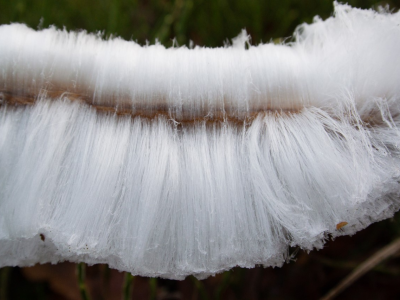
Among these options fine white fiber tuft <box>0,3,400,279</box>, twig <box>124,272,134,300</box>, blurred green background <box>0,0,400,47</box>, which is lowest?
twig <box>124,272,134,300</box>

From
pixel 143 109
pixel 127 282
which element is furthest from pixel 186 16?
pixel 127 282

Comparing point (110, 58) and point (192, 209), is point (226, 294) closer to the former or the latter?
point (192, 209)

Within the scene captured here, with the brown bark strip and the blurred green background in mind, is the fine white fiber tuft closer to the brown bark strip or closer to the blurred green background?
the brown bark strip

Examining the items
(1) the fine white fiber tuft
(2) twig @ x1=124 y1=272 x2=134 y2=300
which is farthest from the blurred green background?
(2) twig @ x1=124 y1=272 x2=134 y2=300

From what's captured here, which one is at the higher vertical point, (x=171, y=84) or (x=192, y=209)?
(x=171, y=84)

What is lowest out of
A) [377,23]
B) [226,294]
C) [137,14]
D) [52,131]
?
[226,294]

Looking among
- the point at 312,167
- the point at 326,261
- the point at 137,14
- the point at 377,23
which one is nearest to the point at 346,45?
the point at 377,23

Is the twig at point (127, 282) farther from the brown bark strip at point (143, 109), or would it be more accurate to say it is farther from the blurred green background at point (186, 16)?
the blurred green background at point (186, 16)
